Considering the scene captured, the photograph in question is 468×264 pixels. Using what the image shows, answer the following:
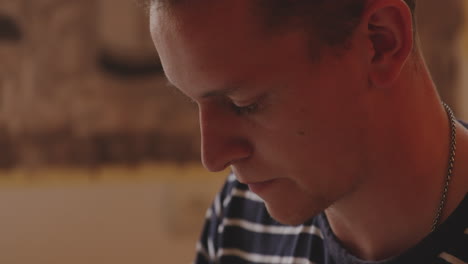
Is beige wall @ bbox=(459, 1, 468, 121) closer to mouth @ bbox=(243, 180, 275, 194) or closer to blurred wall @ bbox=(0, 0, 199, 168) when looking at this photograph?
blurred wall @ bbox=(0, 0, 199, 168)

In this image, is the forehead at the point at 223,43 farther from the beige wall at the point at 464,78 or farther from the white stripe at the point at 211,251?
the beige wall at the point at 464,78

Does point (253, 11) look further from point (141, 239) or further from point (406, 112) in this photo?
point (141, 239)

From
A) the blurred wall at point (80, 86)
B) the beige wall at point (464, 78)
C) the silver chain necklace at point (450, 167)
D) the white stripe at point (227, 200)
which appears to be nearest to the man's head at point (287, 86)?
the silver chain necklace at point (450, 167)

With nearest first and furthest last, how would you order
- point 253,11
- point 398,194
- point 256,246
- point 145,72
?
1. point 253,11
2. point 398,194
3. point 256,246
4. point 145,72

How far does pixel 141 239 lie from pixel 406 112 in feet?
4.79

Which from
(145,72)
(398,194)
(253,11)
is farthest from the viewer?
(145,72)

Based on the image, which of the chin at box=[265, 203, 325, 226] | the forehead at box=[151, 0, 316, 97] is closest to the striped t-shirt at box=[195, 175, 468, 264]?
the chin at box=[265, 203, 325, 226]

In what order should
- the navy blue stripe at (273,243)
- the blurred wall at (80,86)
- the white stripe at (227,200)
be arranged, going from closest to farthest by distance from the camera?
the navy blue stripe at (273,243)
the white stripe at (227,200)
the blurred wall at (80,86)

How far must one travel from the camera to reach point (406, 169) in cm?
93

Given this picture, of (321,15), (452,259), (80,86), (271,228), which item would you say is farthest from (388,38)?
(80,86)

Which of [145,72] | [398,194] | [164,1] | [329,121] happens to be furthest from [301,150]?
[145,72]

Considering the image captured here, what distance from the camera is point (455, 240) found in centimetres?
89

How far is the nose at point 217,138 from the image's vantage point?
0.88m

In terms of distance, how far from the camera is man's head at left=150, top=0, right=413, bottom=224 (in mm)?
834
